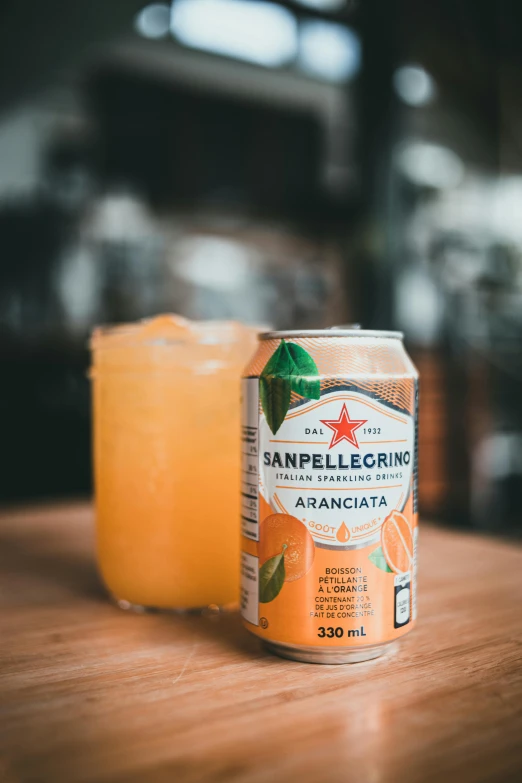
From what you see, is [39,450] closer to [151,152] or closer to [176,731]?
[151,152]

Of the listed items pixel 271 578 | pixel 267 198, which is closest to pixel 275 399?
pixel 271 578

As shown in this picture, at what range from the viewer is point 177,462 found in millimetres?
638

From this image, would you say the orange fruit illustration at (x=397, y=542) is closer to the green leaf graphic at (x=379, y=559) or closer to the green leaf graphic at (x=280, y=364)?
the green leaf graphic at (x=379, y=559)

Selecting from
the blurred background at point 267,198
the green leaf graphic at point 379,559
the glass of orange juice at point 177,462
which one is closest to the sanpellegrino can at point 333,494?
the green leaf graphic at point 379,559

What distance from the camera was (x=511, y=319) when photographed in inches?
124

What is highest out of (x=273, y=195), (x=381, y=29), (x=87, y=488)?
(x=381, y=29)

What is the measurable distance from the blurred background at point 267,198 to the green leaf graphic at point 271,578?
5.89ft

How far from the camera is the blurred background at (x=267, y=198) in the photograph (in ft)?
7.29

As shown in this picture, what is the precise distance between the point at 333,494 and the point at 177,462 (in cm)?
19

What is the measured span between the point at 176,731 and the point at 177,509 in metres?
0.24

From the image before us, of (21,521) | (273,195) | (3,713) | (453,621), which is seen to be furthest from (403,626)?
(273,195)

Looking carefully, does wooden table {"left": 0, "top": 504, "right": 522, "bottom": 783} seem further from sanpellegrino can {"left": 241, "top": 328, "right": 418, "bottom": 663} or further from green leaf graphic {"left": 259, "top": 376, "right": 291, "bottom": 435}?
green leaf graphic {"left": 259, "top": 376, "right": 291, "bottom": 435}

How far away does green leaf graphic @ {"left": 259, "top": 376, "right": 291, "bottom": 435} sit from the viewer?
50 cm

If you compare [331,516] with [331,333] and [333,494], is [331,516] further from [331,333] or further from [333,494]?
[331,333]
